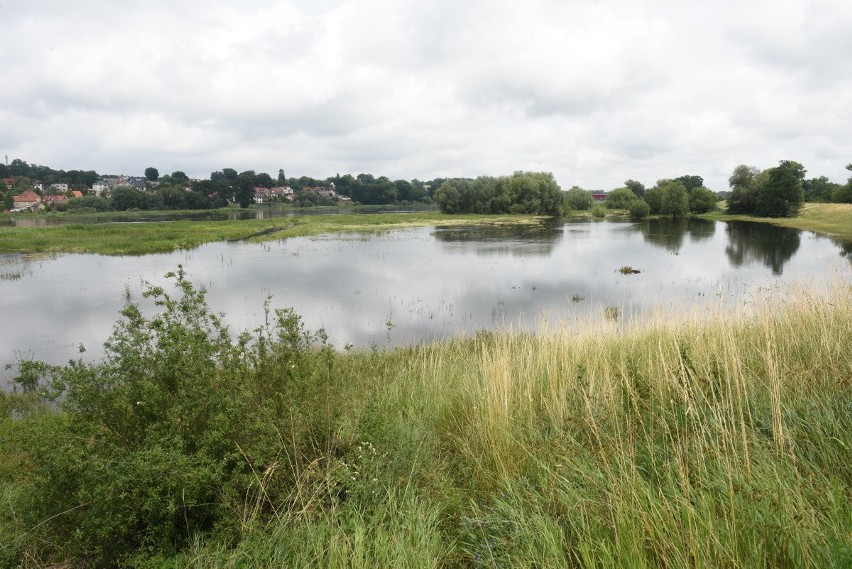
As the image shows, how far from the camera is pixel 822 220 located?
5606 cm

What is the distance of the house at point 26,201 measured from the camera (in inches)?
3809

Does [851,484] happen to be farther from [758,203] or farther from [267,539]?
[758,203]

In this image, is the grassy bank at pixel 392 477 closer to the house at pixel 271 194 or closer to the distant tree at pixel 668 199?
the distant tree at pixel 668 199

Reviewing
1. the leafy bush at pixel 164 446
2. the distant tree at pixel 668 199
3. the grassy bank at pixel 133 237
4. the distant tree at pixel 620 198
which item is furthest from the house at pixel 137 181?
the leafy bush at pixel 164 446

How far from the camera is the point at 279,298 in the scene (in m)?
19.1

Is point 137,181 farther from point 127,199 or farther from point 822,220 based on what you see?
point 822,220

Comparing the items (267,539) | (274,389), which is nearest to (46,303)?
(274,389)

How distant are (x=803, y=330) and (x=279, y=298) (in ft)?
54.6

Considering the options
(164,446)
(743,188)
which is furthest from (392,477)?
(743,188)

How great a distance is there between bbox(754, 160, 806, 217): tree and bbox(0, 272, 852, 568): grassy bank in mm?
71483

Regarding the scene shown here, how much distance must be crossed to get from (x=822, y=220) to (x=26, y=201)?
13513 cm

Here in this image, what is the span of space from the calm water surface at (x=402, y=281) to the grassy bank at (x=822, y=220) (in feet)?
33.6

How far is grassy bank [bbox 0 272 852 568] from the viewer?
2.53 meters

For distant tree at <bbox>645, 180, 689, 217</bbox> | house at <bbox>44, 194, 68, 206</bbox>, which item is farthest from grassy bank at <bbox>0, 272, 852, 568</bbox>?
house at <bbox>44, 194, 68, 206</bbox>
